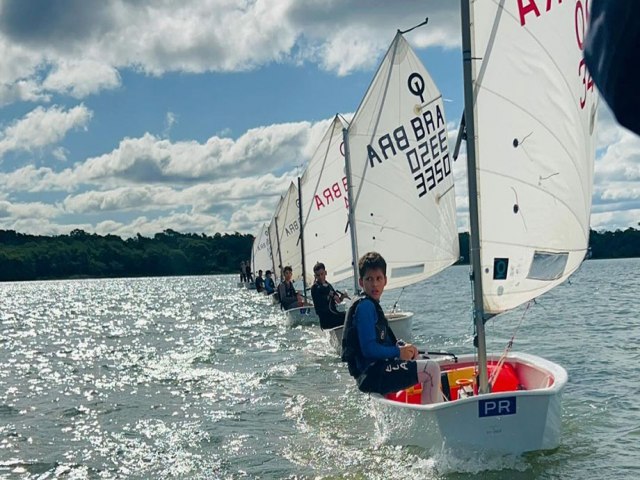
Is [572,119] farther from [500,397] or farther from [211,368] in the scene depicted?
[211,368]

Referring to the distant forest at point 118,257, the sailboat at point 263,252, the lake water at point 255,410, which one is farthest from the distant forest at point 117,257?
the lake water at point 255,410

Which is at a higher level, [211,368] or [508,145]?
[508,145]

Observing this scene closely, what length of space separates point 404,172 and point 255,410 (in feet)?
17.3

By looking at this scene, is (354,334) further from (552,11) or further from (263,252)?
(263,252)

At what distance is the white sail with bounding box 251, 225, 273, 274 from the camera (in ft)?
147

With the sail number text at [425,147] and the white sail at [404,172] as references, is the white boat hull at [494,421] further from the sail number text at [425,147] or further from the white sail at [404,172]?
the white sail at [404,172]

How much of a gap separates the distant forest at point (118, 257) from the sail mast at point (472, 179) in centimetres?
11347

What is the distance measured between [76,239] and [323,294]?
124 metres

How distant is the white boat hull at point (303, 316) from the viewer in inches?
785

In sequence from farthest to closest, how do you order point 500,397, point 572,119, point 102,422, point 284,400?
point 284,400 < point 102,422 < point 572,119 < point 500,397

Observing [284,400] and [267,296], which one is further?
[267,296]

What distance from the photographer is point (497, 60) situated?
21.5 ft

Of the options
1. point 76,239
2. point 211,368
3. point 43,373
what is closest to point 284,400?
point 211,368

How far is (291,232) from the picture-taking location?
101 feet
